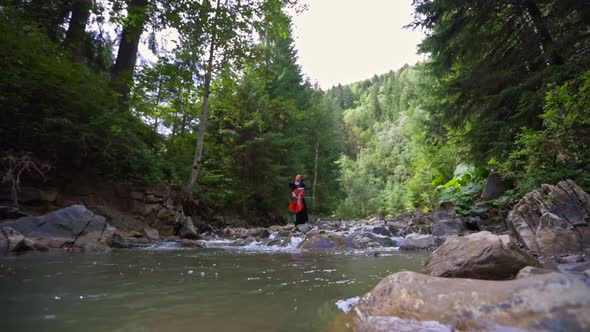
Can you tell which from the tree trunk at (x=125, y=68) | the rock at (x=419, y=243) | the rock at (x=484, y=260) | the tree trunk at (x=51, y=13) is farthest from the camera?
the tree trunk at (x=51, y=13)

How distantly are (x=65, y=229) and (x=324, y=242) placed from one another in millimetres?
4964

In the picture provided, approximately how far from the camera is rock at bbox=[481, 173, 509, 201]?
324 inches

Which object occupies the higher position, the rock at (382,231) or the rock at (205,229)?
the rock at (382,231)

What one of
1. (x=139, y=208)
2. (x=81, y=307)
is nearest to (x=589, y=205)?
(x=81, y=307)

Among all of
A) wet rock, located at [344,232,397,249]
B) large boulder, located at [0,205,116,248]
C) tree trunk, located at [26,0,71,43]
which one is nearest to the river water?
large boulder, located at [0,205,116,248]

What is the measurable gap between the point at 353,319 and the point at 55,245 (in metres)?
5.90

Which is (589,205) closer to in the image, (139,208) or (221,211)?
(139,208)

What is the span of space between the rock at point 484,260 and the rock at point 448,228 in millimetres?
4574

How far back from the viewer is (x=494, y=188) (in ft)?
27.3

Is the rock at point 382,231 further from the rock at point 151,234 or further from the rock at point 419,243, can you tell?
the rock at point 151,234

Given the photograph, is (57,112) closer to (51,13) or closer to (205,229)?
(51,13)

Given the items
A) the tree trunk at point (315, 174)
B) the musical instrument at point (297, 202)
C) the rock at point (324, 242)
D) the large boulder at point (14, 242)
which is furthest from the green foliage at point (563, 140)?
the tree trunk at point (315, 174)

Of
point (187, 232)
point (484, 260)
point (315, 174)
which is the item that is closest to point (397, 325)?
point (484, 260)

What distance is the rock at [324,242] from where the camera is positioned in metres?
A: 6.52
